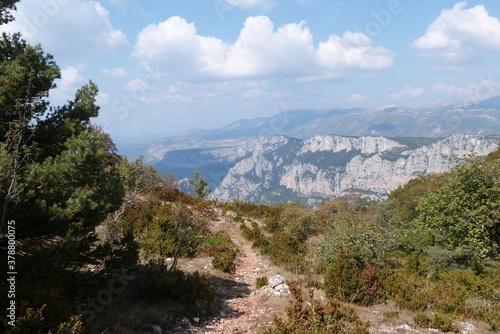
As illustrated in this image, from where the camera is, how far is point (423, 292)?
10.7 metres

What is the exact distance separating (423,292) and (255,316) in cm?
610

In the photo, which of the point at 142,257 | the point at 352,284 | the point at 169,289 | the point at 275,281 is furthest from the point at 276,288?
the point at 142,257

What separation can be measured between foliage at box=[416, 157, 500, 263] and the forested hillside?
0.07m

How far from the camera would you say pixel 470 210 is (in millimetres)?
13953

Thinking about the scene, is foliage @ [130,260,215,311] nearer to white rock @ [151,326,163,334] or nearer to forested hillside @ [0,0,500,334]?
forested hillside @ [0,0,500,334]

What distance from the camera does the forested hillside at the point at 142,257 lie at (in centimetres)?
612

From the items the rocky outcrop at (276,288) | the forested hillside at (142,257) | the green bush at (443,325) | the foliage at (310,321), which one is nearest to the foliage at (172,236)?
the forested hillside at (142,257)

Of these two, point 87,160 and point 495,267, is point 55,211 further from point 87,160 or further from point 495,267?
point 495,267

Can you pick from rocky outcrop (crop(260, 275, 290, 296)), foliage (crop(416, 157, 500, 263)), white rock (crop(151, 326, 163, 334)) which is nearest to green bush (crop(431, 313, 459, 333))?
rocky outcrop (crop(260, 275, 290, 296))

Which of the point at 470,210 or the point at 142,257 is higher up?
the point at 470,210

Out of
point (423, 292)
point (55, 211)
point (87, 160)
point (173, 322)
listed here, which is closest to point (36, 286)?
point (55, 211)

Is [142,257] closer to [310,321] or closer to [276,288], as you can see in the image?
[276,288]

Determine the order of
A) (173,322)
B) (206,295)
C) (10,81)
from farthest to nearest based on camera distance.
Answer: (206,295) < (173,322) < (10,81)

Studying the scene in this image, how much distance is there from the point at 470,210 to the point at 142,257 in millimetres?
14612
